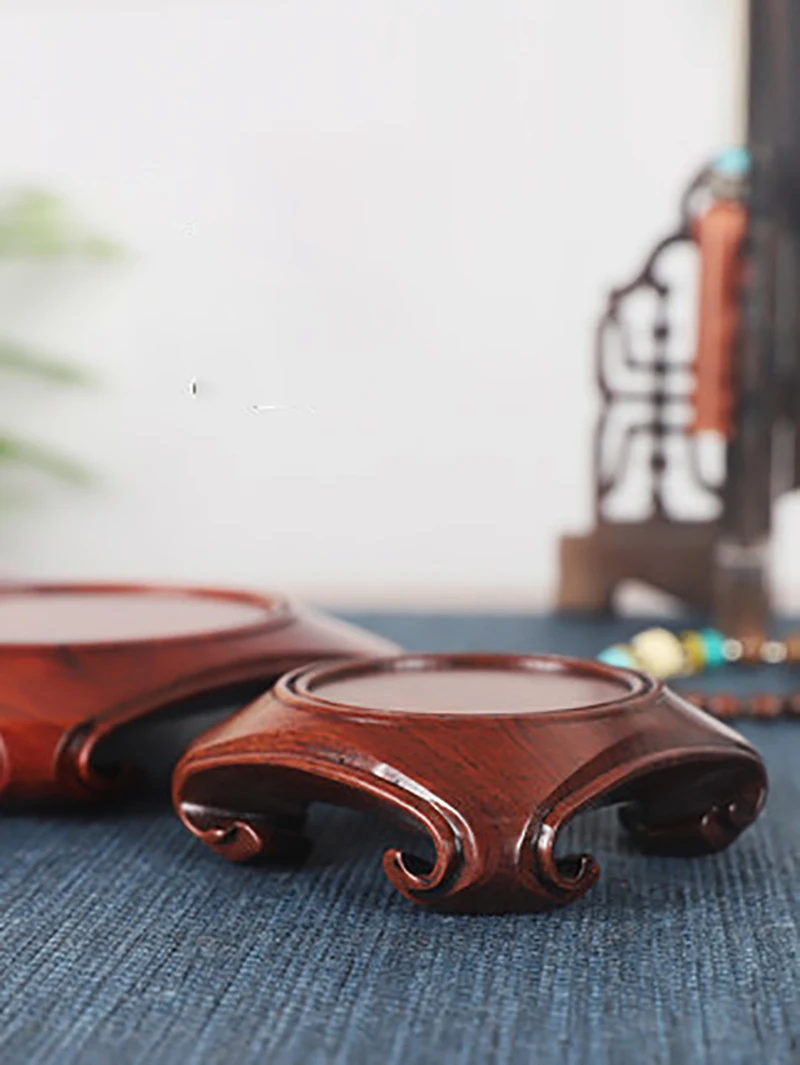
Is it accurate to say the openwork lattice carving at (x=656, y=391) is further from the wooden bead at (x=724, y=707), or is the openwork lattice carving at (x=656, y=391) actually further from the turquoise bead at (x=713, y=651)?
the wooden bead at (x=724, y=707)

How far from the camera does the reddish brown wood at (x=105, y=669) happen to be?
1.04 m

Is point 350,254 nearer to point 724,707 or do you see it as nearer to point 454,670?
point 724,707

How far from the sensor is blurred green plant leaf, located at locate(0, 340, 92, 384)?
3.26 meters

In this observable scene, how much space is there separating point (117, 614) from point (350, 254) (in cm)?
213

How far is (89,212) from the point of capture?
342 centimetres

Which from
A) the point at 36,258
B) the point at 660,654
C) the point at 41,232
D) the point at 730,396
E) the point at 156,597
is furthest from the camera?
the point at 36,258

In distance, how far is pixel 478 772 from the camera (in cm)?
82

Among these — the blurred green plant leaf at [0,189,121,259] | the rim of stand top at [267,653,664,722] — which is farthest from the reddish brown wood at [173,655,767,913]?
the blurred green plant leaf at [0,189,121,259]

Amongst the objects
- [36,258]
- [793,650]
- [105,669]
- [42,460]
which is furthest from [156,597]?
[36,258]

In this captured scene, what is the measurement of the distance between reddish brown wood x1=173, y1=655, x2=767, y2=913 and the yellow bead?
694 millimetres

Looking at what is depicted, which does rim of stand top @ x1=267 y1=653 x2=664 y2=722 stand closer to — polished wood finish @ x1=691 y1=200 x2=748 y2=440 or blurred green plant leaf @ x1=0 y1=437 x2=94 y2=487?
polished wood finish @ x1=691 y1=200 x2=748 y2=440

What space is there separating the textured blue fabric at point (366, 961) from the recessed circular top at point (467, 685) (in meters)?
0.11

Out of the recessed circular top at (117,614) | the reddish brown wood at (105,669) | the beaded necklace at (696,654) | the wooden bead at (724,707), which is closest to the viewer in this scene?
the reddish brown wood at (105,669)

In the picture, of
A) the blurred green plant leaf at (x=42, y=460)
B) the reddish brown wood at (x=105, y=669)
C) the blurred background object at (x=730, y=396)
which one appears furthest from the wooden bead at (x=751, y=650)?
the blurred green plant leaf at (x=42, y=460)
